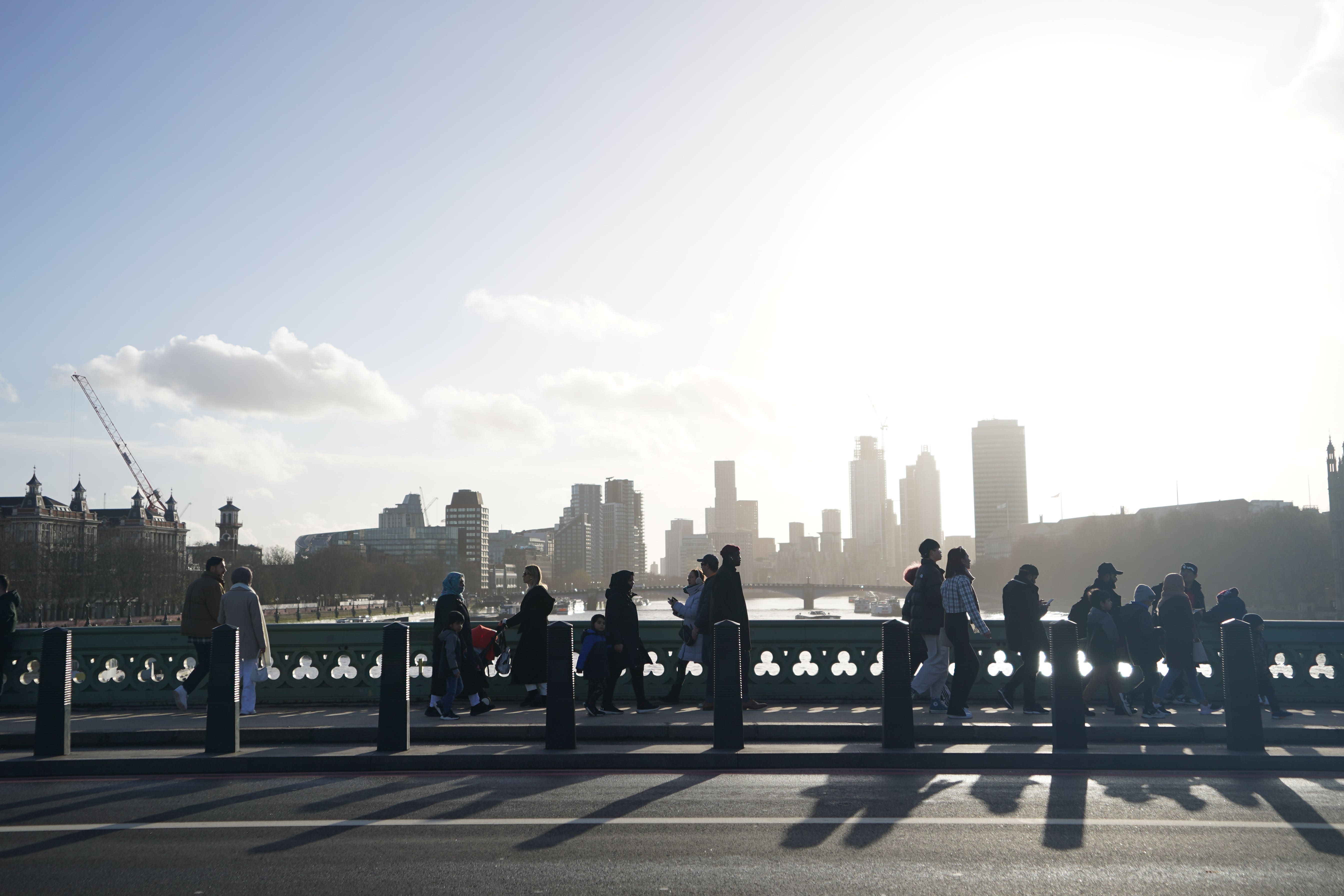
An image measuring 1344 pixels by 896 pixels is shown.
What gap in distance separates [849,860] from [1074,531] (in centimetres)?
16589

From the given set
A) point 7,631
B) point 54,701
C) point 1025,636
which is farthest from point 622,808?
point 7,631

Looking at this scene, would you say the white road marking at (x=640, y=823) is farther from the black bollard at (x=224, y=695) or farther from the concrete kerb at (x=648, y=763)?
the black bollard at (x=224, y=695)

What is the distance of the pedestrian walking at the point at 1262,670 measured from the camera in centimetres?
1273

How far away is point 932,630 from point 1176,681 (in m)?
3.82

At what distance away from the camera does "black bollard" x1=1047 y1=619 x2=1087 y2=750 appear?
10.4 metres

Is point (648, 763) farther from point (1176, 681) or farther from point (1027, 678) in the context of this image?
point (1176, 681)

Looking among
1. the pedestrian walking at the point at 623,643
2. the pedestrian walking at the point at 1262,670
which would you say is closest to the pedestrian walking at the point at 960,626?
the pedestrian walking at the point at 1262,670

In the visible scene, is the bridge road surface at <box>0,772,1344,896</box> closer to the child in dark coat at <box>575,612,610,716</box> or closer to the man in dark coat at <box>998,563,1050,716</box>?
the child in dark coat at <box>575,612,610,716</box>

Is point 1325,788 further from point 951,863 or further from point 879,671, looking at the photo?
point 879,671

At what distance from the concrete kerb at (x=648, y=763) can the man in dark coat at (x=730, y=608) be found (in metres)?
3.15

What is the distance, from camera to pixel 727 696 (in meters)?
10.7

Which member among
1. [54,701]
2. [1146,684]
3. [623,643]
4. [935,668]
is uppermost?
[623,643]

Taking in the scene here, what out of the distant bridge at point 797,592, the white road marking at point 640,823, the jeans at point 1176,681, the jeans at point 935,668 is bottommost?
the distant bridge at point 797,592

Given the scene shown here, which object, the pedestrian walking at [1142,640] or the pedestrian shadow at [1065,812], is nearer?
the pedestrian shadow at [1065,812]
